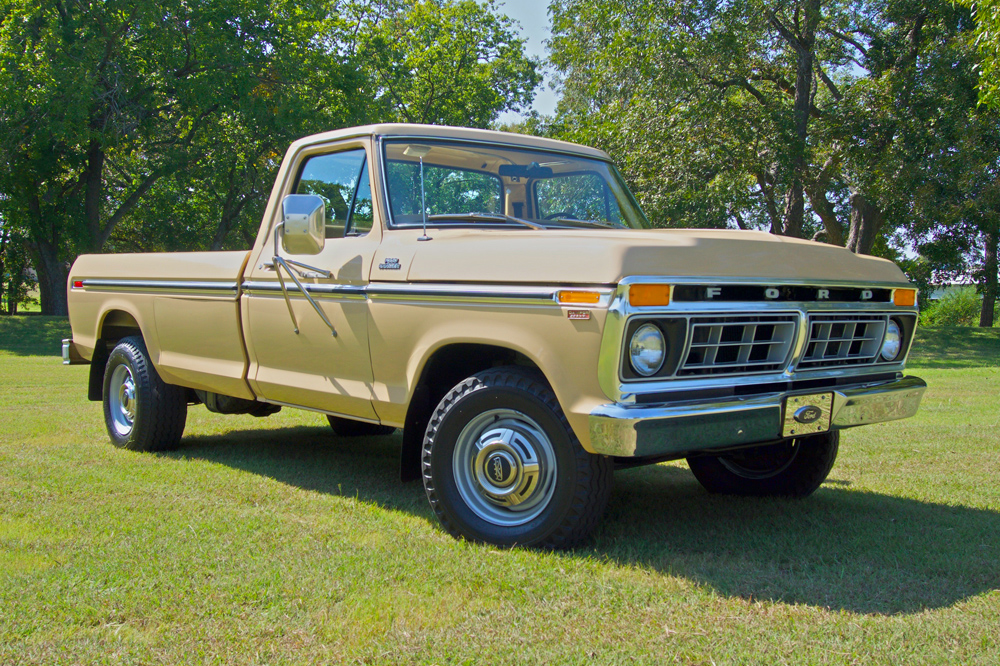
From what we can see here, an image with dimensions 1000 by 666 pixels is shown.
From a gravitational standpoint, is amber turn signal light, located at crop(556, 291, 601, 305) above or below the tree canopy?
below

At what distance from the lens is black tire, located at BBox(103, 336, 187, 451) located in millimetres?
6363

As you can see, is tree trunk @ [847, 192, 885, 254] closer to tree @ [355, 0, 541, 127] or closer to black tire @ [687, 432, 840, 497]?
tree @ [355, 0, 541, 127]

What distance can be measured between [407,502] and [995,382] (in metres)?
10.9

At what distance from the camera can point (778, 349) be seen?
395 cm

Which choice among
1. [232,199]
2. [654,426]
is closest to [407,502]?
[654,426]

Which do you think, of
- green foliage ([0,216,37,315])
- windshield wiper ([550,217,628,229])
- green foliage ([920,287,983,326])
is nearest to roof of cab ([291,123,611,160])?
windshield wiper ([550,217,628,229])

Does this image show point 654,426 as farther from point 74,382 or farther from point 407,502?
point 74,382

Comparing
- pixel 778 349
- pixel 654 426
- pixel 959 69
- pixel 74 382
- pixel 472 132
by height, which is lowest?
pixel 74 382

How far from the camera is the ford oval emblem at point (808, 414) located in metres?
3.86

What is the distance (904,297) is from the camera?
4535 millimetres

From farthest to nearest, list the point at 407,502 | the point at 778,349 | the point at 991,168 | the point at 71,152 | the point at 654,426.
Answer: the point at 71,152 → the point at 991,168 → the point at 407,502 → the point at 778,349 → the point at 654,426

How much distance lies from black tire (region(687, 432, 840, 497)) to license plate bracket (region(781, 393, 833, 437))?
839mm

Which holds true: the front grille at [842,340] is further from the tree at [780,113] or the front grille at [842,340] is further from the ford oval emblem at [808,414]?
the tree at [780,113]

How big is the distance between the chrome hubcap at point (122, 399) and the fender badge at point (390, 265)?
3.05 m
